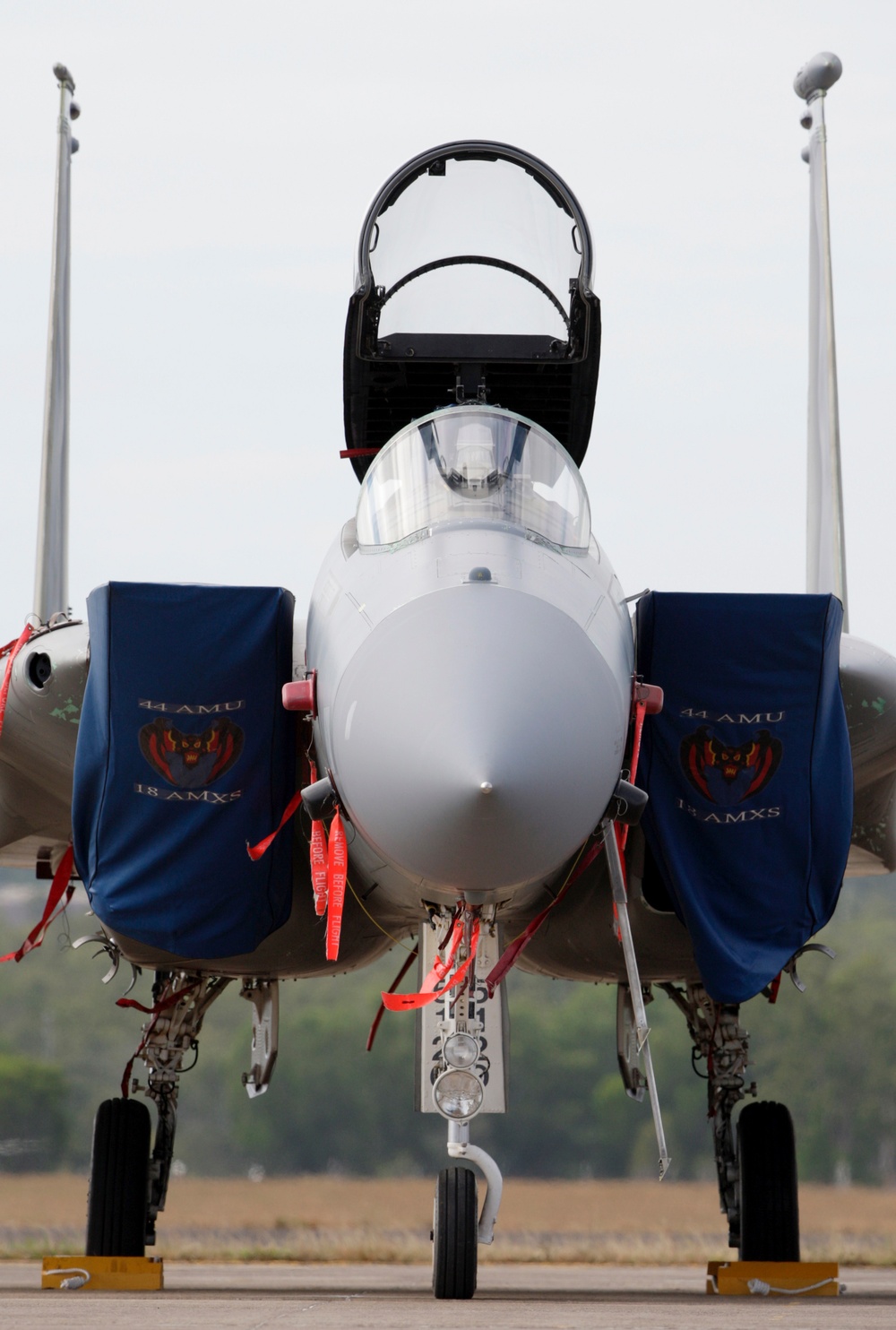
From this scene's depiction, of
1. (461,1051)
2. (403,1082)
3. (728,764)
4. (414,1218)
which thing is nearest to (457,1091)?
(461,1051)

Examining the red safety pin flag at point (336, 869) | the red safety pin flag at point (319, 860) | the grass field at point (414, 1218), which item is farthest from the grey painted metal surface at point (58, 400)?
the grass field at point (414, 1218)

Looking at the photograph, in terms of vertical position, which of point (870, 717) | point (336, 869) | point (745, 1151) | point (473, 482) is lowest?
point (745, 1151)

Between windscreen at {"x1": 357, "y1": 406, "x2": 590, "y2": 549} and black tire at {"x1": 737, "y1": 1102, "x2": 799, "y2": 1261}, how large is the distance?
3284 millimetres

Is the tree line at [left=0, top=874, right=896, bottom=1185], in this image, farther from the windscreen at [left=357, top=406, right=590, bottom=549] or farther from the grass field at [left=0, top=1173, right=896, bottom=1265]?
the windscreen at [left=357, top=406, right=590, bottom=549]

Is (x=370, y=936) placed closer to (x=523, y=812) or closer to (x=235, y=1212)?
(x=523, y=812)

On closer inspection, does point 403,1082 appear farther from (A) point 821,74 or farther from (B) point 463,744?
(B) point 463,744

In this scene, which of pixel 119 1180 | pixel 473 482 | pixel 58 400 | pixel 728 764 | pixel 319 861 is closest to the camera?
pixel 319 861

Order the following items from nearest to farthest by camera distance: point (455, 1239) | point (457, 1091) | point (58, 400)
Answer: point (457, 1091), point (455, 1239), point (58, 400)

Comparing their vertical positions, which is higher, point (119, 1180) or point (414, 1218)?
point (119, 1180)

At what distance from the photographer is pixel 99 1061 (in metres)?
17.7

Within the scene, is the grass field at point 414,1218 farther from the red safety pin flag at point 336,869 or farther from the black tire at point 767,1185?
the red safety pin flag at point 336,869

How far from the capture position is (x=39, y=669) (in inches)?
265

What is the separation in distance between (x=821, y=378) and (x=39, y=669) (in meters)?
4.28

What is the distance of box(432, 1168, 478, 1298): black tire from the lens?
5.45m
